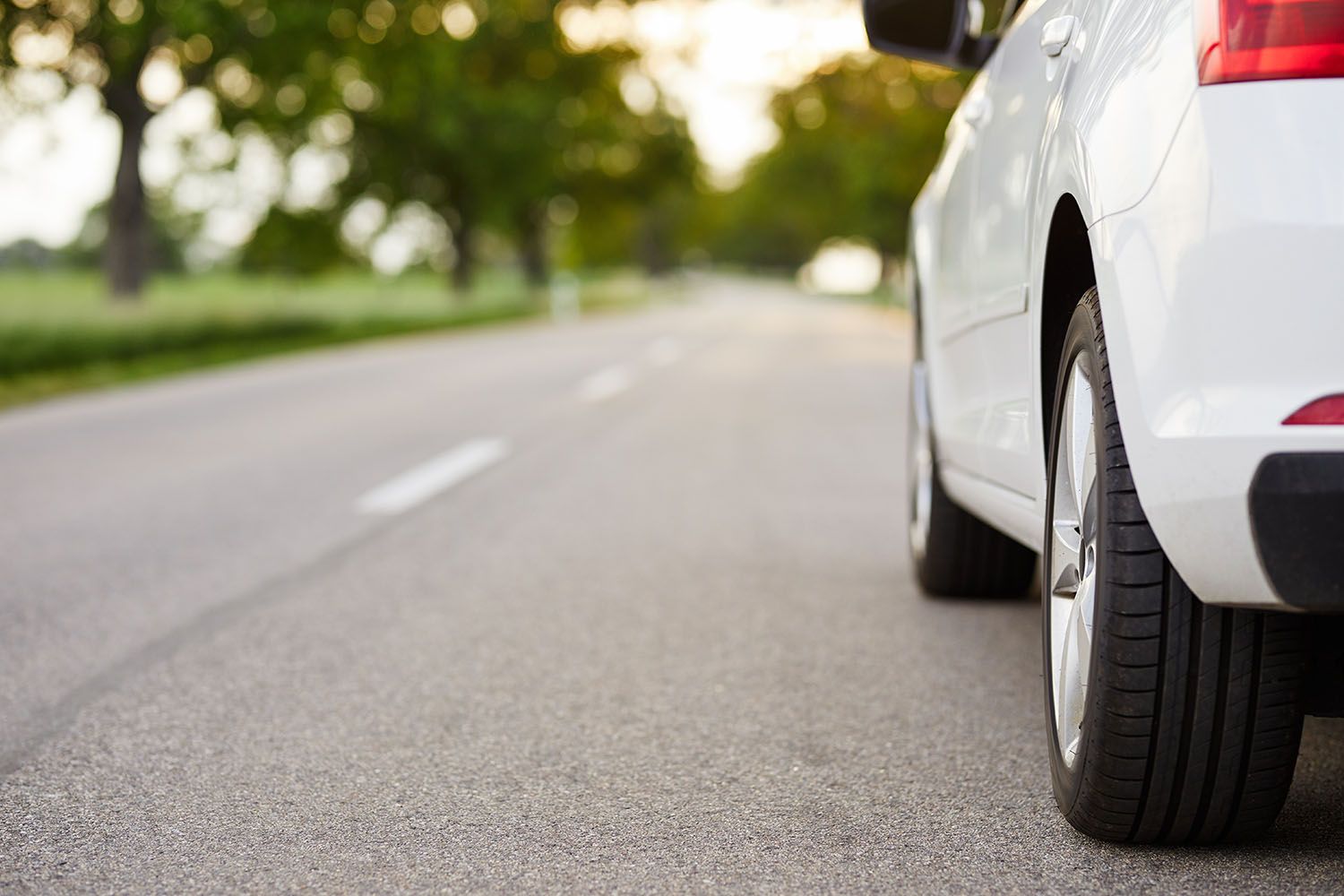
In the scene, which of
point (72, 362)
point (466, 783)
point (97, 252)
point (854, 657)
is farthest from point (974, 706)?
point (97, 252)

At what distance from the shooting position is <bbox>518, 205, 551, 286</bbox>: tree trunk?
149 feet

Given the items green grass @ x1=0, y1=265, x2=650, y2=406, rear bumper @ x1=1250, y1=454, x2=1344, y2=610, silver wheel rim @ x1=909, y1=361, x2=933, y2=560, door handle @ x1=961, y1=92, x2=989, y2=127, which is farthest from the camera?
green grass @ x1=0, y1=265, x2=650, y2=406

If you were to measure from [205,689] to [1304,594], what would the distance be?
8.16ft

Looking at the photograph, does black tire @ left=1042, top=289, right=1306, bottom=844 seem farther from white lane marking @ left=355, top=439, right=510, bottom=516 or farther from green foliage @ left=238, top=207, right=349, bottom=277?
green foliage @ left=238, top=207, right=349, bottom=277

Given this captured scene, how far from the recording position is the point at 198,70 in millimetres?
23141

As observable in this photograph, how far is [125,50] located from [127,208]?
3.02 m

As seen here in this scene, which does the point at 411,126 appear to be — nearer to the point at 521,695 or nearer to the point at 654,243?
the point at 521,695

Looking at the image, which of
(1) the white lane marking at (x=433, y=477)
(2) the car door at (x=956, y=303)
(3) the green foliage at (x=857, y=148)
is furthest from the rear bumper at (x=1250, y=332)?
(3) the green foliage at (x=857, y=148)

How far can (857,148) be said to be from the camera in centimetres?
4716

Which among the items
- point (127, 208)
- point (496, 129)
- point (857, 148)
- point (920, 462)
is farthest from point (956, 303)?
point (857, 148)

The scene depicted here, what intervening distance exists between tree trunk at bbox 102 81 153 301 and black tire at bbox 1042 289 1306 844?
22.7 meters

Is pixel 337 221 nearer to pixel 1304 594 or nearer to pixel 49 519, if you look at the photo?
pixel 49 519

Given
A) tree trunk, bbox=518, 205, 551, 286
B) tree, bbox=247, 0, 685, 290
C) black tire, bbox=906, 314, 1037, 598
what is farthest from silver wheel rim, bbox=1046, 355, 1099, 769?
tree trunk, bbox=518, 205, 551, 286

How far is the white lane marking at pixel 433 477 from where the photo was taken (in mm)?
6395
